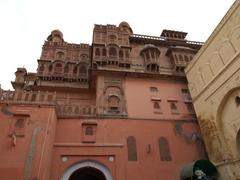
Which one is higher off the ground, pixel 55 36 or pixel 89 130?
pixel 55 36

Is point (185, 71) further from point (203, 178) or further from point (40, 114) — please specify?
point (40, 114)

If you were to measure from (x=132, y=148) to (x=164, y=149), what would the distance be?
82.0 inches

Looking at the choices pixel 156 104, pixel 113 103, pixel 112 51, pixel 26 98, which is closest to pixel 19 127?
pixel 26 98

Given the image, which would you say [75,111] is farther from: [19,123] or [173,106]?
[173,106]

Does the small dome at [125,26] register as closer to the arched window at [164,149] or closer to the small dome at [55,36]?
the small dome at [55,36]

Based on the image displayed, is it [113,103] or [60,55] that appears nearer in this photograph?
[113,103]

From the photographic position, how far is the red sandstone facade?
35.5 feet

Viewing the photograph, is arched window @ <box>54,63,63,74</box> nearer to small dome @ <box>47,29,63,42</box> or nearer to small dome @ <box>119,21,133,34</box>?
small dome @ <box>47,29,63,42</box>

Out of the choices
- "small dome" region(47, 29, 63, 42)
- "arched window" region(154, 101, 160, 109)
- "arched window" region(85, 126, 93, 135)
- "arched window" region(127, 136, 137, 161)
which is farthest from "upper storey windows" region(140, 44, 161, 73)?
"small dome" region(47, 29, 63, 42)

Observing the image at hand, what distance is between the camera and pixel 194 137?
1437 centimetres

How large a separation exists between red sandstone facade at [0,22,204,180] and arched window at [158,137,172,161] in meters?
0.06

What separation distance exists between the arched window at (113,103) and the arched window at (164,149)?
363 cm

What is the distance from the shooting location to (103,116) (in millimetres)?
13820

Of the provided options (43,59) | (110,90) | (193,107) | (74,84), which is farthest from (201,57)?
(43,59)
